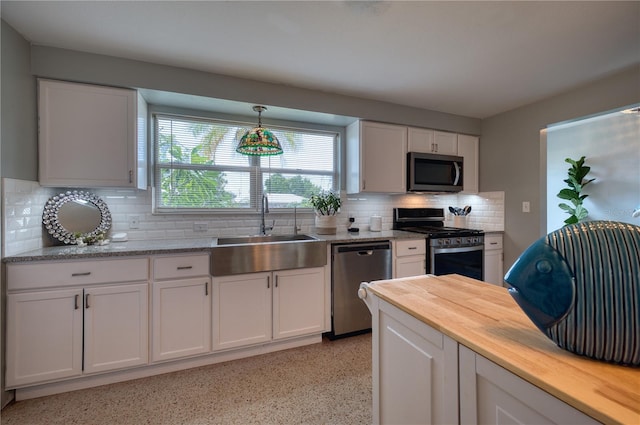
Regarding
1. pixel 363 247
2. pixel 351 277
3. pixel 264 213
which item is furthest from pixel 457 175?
pixel 264 213

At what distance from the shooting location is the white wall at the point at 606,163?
3.69 meters

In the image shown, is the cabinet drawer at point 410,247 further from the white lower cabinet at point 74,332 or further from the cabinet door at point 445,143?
the white lower cabinet at point 74,332

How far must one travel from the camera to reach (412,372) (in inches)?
38.2

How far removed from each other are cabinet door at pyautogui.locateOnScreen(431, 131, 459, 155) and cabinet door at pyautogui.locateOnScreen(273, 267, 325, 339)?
2.18 metres

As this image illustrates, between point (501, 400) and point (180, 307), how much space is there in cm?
205

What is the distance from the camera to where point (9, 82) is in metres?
1.76

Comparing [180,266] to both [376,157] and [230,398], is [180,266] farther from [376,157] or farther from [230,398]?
[376,157]

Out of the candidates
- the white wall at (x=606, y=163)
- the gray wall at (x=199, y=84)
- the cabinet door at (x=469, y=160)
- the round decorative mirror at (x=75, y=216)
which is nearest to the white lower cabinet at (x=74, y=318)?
the round decorative mirror at (x=75, y=216)

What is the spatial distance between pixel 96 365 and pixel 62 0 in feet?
7.47

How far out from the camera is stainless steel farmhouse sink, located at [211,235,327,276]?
2.13 metres

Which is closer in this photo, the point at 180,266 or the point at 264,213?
the point at 180,266

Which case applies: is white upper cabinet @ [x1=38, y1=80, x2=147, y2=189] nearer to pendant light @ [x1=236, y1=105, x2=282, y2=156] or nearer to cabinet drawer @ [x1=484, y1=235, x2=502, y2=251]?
pendant light @ [x1=236, y1=105, x2=282, y2=156]

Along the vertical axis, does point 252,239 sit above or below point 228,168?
below

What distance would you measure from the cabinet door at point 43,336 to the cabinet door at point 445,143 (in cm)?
371
